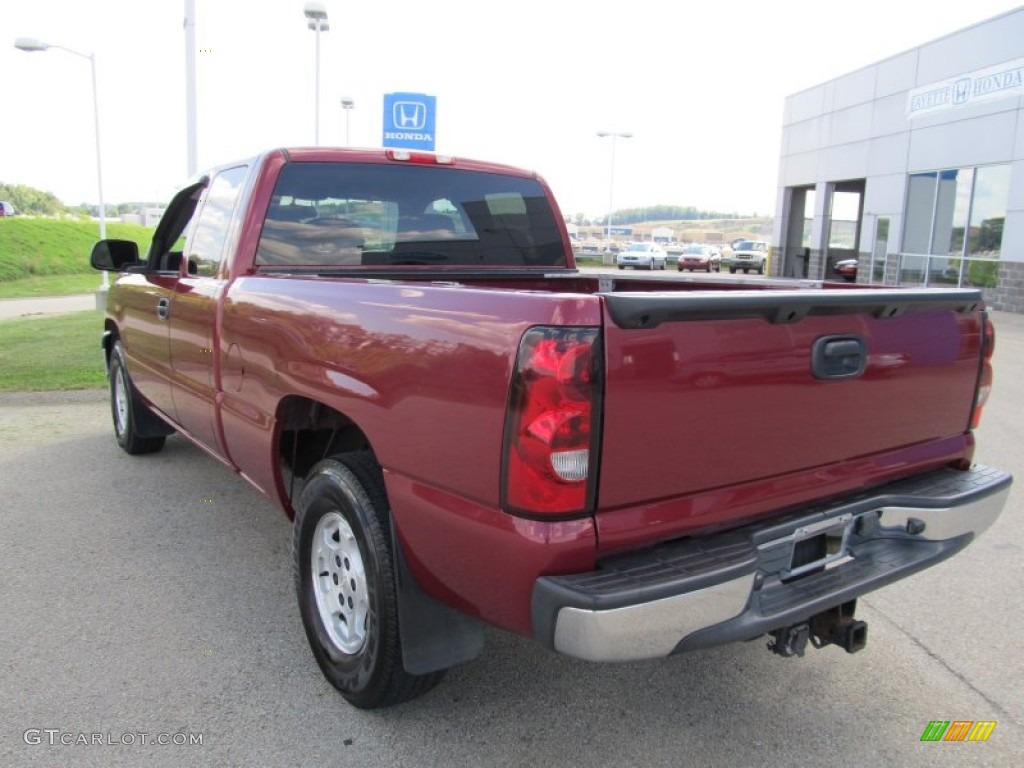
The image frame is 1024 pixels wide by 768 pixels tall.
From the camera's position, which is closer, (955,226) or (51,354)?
(51,354)

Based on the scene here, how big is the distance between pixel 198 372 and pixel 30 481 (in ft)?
7.76

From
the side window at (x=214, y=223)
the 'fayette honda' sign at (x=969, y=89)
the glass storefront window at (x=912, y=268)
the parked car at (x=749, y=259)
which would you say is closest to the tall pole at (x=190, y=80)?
the side window at (x=214, y=223)

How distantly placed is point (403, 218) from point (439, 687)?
7.58 ft

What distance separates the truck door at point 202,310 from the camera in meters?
3.90

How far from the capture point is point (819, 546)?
2635 millimetres

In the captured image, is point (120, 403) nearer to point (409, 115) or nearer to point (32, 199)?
point (409, 115)

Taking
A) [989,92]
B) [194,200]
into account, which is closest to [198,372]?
[194,200]

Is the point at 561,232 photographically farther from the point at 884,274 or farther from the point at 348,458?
the point at 884,274

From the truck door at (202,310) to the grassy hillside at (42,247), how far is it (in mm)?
31547

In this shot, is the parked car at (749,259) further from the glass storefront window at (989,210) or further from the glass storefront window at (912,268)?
the glass storefront window at (989,210)

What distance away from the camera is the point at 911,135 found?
22.3 meters

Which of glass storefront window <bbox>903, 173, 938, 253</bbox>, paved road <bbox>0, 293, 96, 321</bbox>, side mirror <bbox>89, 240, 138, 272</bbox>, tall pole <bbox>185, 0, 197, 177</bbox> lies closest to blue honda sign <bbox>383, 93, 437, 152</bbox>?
tall pole <bbox>185, 0, 197, 177</bbox>

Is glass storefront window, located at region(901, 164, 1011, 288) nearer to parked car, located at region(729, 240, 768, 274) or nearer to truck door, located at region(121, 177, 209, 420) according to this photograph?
parked car, located at region(729, 240, 768, 274)

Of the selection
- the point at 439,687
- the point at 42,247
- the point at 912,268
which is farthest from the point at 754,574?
the point at 42,247
